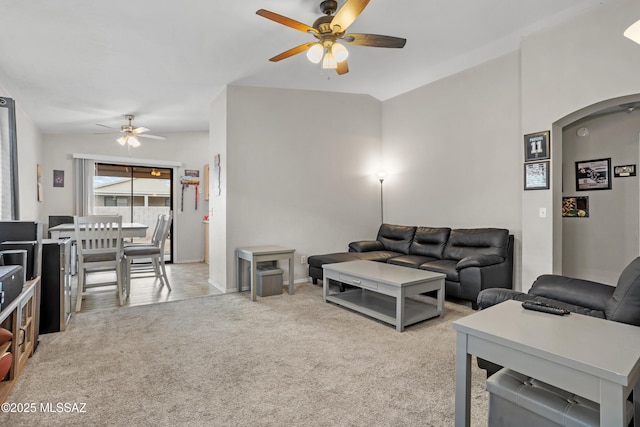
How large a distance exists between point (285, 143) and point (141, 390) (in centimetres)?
A: 365

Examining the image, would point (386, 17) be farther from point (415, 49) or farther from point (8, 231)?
point (8, 231)

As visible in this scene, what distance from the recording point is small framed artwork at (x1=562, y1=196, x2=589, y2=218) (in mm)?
4312

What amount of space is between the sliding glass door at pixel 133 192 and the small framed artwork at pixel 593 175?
6.70 meters

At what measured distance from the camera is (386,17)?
3193 mm

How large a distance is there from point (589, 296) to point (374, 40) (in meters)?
2.48

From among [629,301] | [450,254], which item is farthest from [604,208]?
[629,301]

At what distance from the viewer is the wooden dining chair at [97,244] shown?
12.2ft

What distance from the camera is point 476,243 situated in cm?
421

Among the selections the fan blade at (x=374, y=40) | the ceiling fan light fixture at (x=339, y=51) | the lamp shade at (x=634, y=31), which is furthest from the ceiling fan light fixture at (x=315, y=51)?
the lamp shade at (x=634, y=31)

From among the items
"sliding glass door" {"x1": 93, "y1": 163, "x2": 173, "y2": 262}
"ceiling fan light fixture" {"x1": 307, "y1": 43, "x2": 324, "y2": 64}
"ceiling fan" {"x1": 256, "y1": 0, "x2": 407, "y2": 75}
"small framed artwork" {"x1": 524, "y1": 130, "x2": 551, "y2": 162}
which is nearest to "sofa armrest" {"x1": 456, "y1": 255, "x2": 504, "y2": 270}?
"small framed artwork" {"x1": 524, "y1": 130, "x2": 551, "y2": 162}

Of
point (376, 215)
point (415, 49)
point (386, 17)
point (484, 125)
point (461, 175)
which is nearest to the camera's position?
point (386, 17)

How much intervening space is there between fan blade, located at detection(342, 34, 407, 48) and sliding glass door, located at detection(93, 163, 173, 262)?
5.12 metres

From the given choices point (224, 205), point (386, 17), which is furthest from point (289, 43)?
point (224, 205)

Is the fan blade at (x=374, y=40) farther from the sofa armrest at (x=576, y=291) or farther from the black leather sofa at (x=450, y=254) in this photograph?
the black leather sofa at (x=450, y=254)
